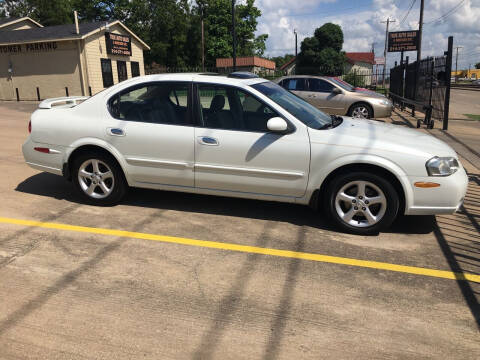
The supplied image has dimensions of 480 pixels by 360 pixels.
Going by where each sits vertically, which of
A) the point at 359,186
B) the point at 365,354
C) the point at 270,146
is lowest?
the point at 365,354

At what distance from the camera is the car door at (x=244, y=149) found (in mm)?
4410

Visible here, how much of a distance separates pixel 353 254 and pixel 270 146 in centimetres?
137

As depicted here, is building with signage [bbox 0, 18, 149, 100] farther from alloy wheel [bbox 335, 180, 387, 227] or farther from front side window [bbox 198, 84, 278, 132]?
alloy wheel [bbox 335, 180, 387, 227]

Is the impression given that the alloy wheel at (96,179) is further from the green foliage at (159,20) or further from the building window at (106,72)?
the green foliage at (159,20)

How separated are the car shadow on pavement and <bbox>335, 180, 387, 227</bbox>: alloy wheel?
0.29 m

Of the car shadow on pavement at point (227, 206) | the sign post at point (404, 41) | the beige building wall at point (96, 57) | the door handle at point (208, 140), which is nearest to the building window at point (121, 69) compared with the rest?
the beige building wall at point (96, 57)

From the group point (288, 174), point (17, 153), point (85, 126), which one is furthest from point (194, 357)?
point (17, 153)

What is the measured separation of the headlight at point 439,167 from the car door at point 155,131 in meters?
2.45

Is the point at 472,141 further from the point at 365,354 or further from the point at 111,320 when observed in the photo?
the point at 111,320

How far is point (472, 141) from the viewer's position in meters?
10.4

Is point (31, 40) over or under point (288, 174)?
over

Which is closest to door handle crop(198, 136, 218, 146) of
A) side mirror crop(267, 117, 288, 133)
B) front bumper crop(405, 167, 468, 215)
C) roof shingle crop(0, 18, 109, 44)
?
side mirror crop(267, 117, 288, 133)

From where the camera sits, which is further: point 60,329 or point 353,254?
point 353,254

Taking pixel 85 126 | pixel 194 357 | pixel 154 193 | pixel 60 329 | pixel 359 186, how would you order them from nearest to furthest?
pixel 194 357, pixel 60 329, pixel 359 186, pixel 85 126, pixel 154 193
